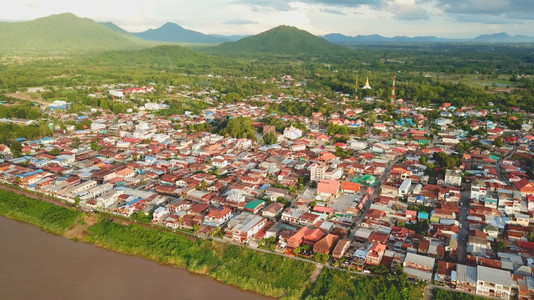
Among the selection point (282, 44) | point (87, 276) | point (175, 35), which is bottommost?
point (87, 276)

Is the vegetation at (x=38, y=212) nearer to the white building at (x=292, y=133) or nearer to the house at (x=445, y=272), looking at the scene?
the house at (x=445, y=272)

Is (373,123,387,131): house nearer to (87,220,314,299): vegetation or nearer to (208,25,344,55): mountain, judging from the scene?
(87,220,314,299): vegetation

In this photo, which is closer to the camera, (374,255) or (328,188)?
(374,255)

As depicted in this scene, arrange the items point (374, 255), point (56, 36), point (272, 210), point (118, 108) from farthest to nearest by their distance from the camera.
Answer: point (56, 36)
point (118, 108)
point (272, 210)
point (374, 255)

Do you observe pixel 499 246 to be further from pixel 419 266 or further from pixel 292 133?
pixel 292 133

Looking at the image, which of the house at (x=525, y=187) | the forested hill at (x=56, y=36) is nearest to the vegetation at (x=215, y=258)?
the house at (x=525, y=187)

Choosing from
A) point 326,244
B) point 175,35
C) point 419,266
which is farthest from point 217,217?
point 175,35

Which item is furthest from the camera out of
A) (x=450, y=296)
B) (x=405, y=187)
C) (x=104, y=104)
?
(x=104, y=104)
